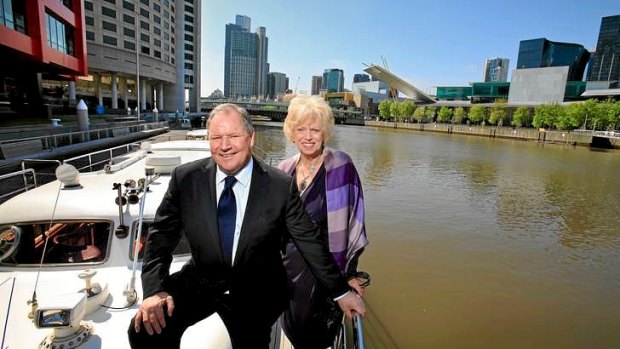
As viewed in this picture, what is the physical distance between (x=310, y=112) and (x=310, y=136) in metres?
0.20

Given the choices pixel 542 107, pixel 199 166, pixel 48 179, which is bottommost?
pixel 48 179

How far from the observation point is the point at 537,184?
22.7 m

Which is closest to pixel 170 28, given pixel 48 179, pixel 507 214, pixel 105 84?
pixel 105 84

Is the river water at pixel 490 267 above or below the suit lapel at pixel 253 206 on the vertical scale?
below

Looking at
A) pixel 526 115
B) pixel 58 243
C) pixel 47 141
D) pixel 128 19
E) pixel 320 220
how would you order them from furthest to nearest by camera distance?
1. pixel 526 115
2. pixel 128 19
3. pixel 47 141
4. pixel 58 243
5. pixel 320 220

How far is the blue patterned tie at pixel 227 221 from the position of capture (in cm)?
215

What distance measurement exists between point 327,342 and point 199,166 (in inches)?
71.1

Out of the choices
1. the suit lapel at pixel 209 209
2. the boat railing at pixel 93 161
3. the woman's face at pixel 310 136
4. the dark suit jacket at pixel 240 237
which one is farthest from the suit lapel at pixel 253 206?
the boat railing at pixel 93 161

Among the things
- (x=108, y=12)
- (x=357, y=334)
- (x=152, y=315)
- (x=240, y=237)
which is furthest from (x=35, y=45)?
(x=108, y=12)

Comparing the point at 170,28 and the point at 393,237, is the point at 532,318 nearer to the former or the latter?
the point at 393,237

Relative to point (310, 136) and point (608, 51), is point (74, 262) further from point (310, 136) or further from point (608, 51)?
point (608, 51)

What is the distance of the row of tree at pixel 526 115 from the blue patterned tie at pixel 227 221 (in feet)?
290

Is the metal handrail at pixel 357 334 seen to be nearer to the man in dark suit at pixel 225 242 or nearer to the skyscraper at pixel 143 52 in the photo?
the man in dark suit at pixel 225 242

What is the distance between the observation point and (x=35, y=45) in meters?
24.6
